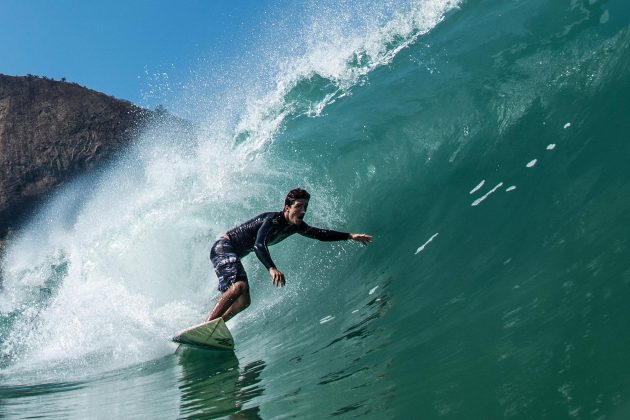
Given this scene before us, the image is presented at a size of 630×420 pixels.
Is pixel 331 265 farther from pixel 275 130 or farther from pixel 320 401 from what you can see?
pixel 275 130

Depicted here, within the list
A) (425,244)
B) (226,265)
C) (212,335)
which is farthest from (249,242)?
(425,244)

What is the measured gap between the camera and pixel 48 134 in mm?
47094

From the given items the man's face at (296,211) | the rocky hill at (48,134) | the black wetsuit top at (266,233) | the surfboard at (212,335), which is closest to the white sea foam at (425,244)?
the black wetsuit top at (266,233)

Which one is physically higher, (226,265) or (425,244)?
(226,265)

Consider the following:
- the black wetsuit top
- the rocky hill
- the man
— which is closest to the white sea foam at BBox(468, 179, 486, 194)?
the man

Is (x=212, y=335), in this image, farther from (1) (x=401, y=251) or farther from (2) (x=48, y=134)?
(2) (x=48, y=134)

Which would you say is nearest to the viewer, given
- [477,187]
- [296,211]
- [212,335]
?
[212,335]

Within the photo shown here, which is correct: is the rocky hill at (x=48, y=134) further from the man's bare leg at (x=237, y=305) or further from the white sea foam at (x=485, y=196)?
the white sea foam at (x=485, y=196)

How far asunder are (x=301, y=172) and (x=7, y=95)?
4835cm

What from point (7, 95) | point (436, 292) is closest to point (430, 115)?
point (436, 292)

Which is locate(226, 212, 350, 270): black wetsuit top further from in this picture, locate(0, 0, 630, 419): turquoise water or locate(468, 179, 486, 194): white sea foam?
locate(468, 179, 486, 194): white sea foam

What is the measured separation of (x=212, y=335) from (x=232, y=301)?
506 mm

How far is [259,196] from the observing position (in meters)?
10.4

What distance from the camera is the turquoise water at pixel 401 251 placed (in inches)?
116
